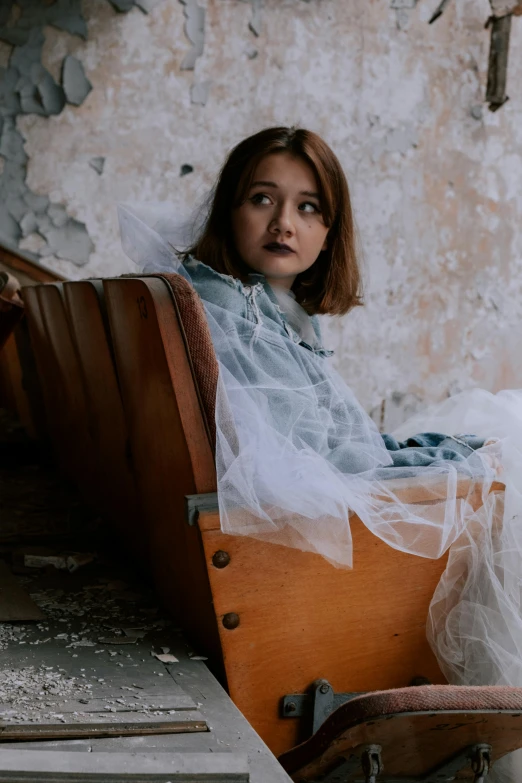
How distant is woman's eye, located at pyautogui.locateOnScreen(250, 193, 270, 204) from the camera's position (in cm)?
173

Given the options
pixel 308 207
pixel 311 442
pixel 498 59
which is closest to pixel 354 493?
pixel 311 442

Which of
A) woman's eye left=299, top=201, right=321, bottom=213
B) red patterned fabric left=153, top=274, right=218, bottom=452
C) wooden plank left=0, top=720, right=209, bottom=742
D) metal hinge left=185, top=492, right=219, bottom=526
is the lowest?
wooden plank left=0, top=720, right=209, bottom=742

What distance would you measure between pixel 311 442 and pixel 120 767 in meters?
0.64

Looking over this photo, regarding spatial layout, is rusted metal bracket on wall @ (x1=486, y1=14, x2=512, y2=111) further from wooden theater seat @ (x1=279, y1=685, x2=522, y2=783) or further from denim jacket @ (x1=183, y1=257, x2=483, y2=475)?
wooden theater seat @ (x1=279, y1=685, x2=522, y2=783)

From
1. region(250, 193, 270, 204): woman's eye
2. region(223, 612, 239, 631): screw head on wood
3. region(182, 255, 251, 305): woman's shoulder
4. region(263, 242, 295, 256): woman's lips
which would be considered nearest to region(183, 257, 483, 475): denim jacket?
region(182, 255, 251, 305): woman's shoulder

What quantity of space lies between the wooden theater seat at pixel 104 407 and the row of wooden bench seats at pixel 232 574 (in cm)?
1

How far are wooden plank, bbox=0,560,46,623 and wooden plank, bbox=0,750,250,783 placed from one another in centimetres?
53

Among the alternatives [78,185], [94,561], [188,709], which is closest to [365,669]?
[188,709]

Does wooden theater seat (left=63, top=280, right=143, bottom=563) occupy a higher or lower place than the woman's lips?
lower

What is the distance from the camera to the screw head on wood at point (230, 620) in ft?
4.11

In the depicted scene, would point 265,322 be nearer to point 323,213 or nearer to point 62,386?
point 323,213

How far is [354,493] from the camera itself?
133 cm

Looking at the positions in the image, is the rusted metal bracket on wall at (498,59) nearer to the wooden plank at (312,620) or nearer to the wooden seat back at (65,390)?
the wooden seat back at (65,390)

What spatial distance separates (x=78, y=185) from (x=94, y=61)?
576 mm
